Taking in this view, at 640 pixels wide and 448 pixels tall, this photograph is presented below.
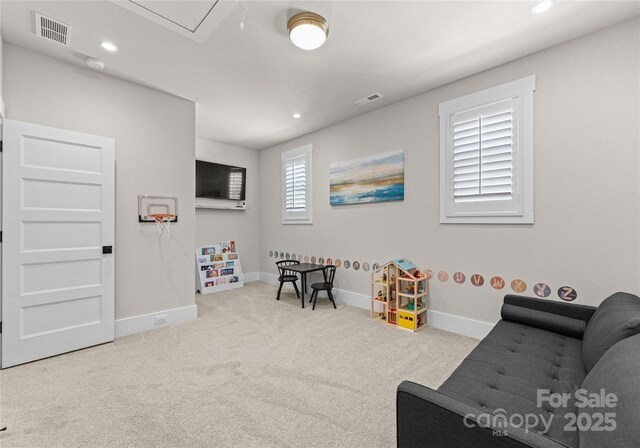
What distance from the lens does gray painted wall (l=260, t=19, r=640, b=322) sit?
225 cm

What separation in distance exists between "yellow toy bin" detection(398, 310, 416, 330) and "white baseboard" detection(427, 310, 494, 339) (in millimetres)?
291

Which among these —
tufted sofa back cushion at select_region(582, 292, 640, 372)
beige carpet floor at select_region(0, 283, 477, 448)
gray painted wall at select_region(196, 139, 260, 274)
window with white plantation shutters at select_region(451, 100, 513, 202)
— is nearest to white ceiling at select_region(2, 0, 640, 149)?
window with white plantation shutters at select_region(451, 100, 513, 202)

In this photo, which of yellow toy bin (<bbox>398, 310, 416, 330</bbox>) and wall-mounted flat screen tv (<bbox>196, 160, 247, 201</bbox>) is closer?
yellow toy bin (<bbox>398, 310, 416, 330</bbox>)

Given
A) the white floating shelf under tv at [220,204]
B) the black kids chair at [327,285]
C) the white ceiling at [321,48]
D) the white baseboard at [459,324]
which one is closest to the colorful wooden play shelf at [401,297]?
the white baseboard at [459,324]

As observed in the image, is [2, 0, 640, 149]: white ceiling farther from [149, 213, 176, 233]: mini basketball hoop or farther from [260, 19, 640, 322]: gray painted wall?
[149, 213, 176, 233]: mini basketball hoop

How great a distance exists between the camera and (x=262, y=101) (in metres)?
3.65

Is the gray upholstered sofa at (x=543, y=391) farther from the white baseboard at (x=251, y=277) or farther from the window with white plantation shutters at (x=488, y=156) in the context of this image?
the white baseboard at (x=251, y=277)

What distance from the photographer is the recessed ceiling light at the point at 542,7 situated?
6.53 ft

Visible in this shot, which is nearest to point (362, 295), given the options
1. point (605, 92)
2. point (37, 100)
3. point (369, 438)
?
point (369, 438)

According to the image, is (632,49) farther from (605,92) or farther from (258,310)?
(258,310)

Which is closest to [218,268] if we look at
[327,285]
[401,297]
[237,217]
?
[237,217]

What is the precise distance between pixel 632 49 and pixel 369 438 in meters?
3.52

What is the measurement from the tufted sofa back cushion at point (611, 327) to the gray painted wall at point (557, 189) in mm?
761

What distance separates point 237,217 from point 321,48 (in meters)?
3.97
